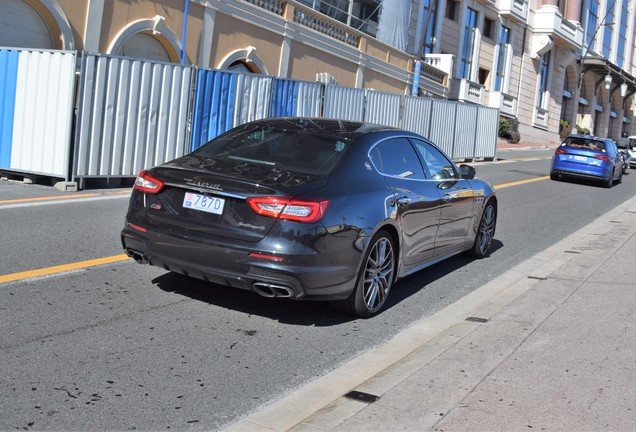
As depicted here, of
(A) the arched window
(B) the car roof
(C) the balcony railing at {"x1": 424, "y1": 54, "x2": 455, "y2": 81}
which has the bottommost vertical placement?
(B) the car roof

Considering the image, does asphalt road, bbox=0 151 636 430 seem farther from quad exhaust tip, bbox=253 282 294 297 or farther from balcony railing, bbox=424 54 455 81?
balcony railing, bbox=424 54 455 81

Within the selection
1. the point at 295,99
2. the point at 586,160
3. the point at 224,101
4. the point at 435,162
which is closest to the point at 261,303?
the point at 435,162

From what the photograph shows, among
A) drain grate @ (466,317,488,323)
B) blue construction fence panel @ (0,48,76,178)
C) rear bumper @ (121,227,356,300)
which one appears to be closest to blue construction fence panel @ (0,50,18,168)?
blue construction fence panel @ (0,48,76,178)

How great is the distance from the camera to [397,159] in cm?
658

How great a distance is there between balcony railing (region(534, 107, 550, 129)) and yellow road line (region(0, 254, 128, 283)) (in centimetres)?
4866

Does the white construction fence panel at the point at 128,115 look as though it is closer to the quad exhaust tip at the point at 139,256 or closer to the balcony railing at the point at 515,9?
the quad exhaust tip at the point at 139,256

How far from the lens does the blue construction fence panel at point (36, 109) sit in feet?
37.7

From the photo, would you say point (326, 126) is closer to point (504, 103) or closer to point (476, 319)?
point (476, 319)

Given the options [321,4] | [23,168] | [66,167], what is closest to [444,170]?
[66,167]

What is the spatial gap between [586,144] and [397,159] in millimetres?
16413

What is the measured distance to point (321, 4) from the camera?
28.9 m

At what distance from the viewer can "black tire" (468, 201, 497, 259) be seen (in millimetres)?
8695

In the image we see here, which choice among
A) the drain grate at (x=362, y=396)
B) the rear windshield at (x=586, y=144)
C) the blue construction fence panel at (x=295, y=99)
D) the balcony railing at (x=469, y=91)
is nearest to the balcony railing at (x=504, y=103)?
the balcony railing at (x=469, y=91)

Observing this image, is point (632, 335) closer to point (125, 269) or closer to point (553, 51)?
point (125, 269)
